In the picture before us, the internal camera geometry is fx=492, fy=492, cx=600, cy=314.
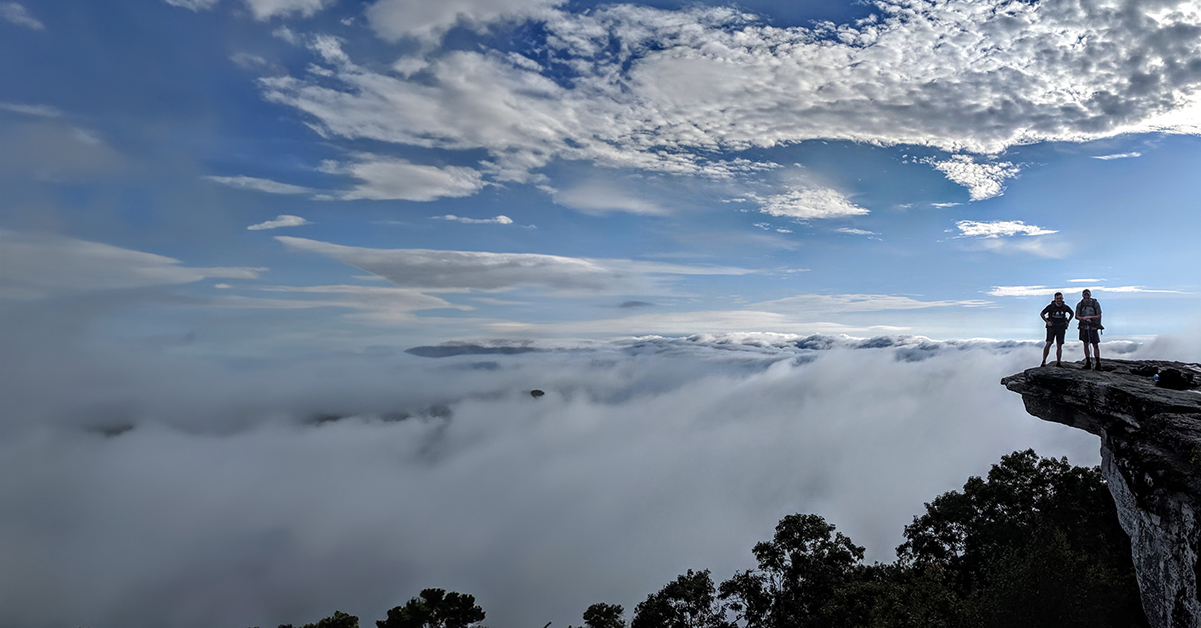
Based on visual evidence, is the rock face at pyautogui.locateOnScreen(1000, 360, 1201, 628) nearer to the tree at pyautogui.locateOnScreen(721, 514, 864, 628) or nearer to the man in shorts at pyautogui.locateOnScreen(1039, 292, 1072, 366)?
the man in shorts at pyautogui.locateOnScreen(1039, 292, 1072, 366)

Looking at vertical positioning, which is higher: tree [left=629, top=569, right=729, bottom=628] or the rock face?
the rock face

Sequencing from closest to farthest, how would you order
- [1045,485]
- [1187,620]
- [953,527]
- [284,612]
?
[1187,620] < [1045,485] < [953,527] < [284,612]

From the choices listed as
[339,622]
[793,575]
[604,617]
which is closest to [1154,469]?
[793,575]

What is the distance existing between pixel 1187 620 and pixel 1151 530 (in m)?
3.55

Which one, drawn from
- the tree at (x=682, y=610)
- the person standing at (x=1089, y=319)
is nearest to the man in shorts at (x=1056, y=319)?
the person standing at (x=1089, y=319)

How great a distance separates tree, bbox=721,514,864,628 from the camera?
30672 millimetres

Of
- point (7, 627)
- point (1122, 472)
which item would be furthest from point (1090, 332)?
point (7, 627)

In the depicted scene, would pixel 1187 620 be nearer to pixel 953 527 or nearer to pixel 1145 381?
pixel 1145 381

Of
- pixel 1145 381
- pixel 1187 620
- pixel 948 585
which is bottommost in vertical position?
pixel 948 585

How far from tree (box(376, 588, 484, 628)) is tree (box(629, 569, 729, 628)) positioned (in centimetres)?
994

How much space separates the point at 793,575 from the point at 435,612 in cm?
2229

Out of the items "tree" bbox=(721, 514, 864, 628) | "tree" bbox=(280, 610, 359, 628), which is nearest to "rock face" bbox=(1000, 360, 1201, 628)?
"tree" bbox=(721, 514, 864, 628)

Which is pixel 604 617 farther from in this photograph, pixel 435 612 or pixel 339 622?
pixel 339 622

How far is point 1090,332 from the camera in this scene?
2384cm
